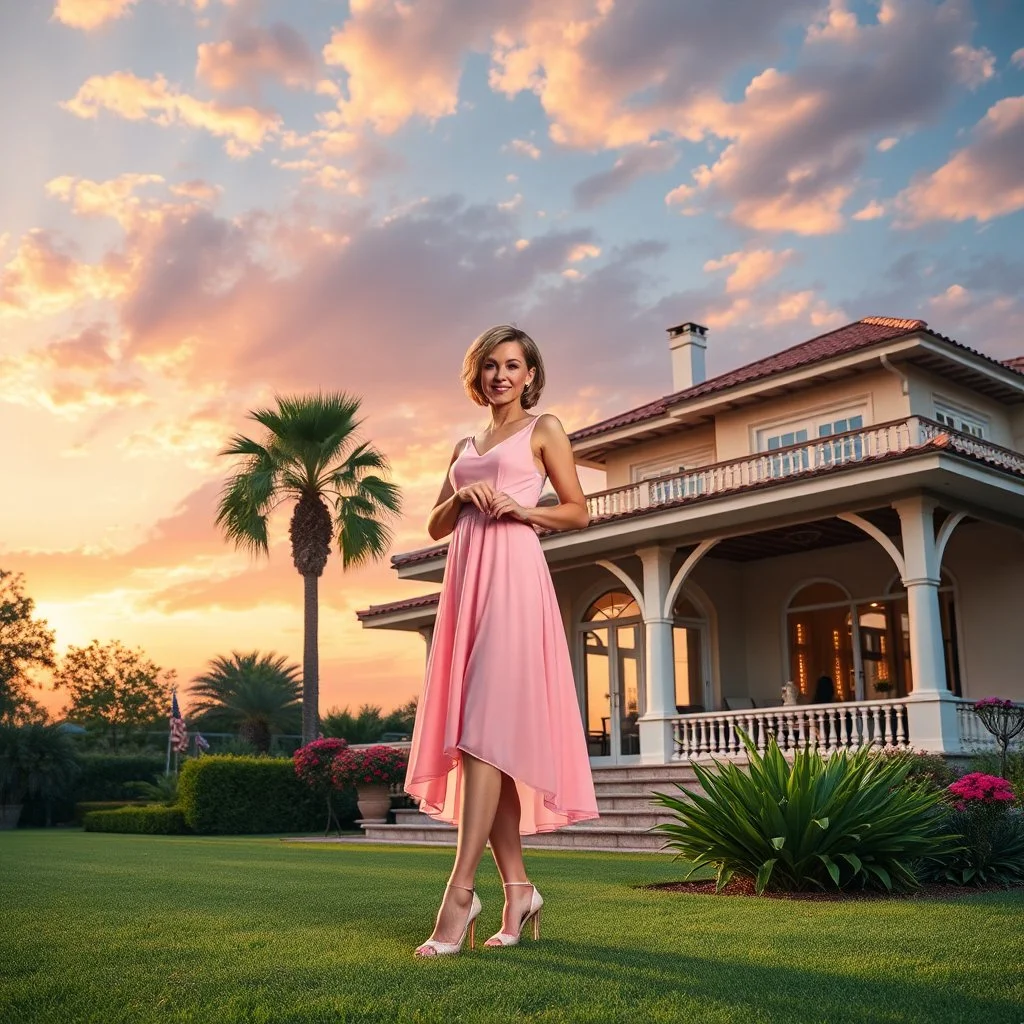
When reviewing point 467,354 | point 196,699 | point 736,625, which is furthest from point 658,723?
point 196,699

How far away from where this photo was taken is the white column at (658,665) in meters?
16.1

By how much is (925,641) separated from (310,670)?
12832mm

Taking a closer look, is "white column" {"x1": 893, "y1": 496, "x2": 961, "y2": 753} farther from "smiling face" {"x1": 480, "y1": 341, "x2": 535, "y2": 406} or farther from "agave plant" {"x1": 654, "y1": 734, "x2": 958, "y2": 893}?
"smiling face" {"x1": 480, "y1": 341, "x2": 535, "y2": 406}

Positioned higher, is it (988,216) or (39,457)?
(988,216)

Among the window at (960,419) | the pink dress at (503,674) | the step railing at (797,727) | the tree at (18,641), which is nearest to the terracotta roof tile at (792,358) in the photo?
the window at (960,419)

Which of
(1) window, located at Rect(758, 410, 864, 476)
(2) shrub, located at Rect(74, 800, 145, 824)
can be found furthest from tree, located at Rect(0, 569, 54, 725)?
(1) window, located at Rect(758, 410, 864, 476)

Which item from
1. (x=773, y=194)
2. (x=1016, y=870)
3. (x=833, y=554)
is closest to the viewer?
(x=1016, y=870)

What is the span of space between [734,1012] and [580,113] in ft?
43.6

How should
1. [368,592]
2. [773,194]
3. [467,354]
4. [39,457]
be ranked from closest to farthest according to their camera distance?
1. [467,354]
2. [773,194]
3. [39,457]
4. [368,592]

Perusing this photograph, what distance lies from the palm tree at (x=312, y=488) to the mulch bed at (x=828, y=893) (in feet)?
55.9

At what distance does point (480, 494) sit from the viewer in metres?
3.86

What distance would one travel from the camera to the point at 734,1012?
2.60m

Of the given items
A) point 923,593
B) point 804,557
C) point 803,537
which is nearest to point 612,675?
point 804,557

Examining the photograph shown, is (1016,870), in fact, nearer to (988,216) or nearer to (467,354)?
(467,354)
